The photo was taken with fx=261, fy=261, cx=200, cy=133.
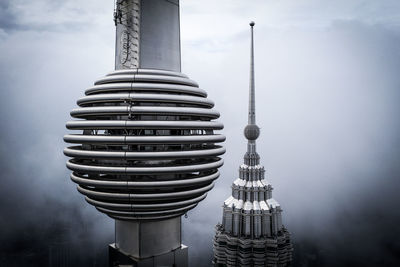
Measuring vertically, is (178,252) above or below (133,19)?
below

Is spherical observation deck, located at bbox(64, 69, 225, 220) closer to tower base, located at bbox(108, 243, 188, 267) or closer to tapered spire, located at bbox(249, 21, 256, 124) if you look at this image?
tower base, located at bbox(108, 243, 188, 267)

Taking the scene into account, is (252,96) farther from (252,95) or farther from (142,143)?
(142,143)

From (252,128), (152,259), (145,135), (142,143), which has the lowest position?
(152,259)

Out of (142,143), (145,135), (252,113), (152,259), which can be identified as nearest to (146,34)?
(145,135)

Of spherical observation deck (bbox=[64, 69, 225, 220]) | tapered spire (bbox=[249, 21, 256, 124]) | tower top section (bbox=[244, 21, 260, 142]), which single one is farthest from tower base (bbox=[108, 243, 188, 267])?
tapered spire (bbox=[249, 21, 256, 124])

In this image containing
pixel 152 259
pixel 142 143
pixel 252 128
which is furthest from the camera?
pixel 252 128

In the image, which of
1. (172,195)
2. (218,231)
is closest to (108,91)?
(172,195)

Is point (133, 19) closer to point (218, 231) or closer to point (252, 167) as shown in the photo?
point (252, 167)
